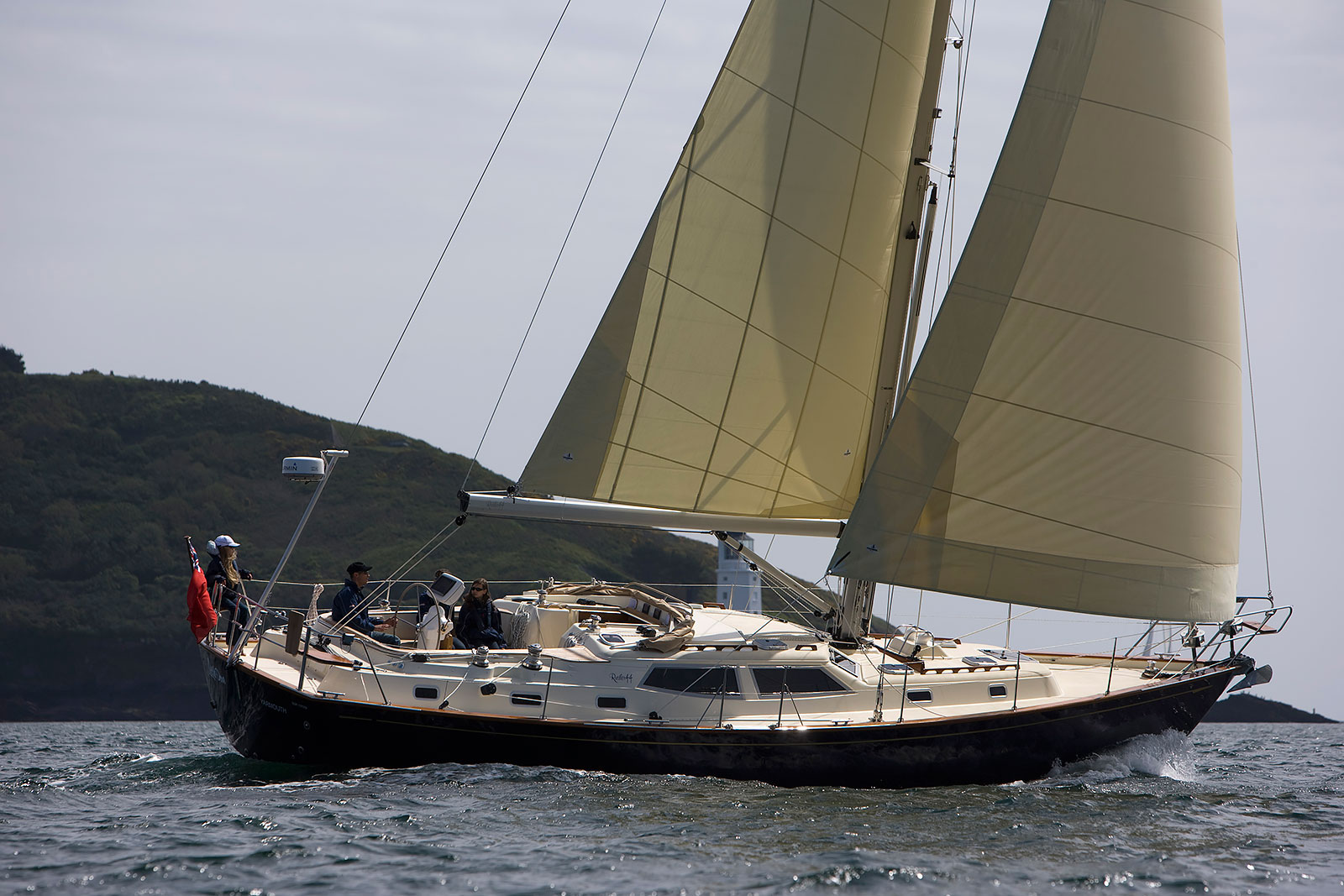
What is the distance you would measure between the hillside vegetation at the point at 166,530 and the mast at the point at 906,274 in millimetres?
39433

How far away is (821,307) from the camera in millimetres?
14945

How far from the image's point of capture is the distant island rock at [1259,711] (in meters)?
79.9

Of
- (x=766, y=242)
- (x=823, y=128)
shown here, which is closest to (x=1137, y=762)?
(x=766, y=242)

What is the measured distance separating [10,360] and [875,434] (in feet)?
286

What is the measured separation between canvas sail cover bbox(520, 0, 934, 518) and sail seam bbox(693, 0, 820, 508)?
0.06ft

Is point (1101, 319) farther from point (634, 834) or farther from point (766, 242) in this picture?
point (634, 834)

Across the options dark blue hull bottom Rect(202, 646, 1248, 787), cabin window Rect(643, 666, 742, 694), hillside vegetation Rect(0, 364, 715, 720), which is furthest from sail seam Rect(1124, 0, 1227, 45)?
hillside vegetation Rect(0, 364, 715, 720)

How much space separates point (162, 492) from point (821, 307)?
63294 mm

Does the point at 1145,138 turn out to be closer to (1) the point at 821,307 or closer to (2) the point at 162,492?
(1) the point at 821,307

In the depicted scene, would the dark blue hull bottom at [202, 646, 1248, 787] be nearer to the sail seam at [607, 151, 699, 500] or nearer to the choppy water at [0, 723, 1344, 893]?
the choppy water at [0, 723, 1344, 893]

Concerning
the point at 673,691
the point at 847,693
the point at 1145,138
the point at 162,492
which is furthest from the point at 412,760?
the point at 162,492

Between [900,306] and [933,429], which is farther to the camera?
[900,306]

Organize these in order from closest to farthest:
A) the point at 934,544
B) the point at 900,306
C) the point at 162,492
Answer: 1. the point at 934,544
2. the point at 900,306
3. the point at 162,492

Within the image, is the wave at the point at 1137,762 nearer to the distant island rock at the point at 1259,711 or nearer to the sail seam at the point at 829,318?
the sail seam at the point at 829,318
